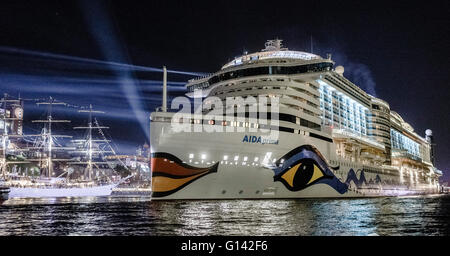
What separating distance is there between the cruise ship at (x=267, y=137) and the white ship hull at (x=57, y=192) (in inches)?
1670

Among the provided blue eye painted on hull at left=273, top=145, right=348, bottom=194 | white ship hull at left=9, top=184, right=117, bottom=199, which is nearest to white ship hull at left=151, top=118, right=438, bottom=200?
blue eye painted on hull at left=273, top=145, right=348, bottom=194

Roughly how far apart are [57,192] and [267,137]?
186ft

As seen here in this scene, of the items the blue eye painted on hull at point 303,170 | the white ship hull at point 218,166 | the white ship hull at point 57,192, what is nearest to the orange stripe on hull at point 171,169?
the white ship hull at point 218,166

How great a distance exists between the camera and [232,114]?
3078 cm

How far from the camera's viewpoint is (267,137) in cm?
2989

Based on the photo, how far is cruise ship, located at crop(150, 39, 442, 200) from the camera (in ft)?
87.7

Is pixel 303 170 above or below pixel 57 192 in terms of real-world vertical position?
above

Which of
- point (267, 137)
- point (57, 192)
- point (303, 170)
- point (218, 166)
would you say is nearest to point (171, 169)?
point (218, 166)

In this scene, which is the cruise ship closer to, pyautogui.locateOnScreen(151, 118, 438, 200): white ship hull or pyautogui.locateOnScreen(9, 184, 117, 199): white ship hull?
pyautogui.locateOnScreen(151, 118, 438, 200): white ship hull

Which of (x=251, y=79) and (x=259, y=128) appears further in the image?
(x=251, y=79)

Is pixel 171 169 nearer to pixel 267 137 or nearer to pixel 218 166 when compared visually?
pixel 218 166

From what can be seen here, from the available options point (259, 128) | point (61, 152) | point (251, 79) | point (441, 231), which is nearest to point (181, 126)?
point (259, 128)

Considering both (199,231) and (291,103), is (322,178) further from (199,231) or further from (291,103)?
(199,231)
